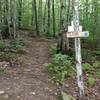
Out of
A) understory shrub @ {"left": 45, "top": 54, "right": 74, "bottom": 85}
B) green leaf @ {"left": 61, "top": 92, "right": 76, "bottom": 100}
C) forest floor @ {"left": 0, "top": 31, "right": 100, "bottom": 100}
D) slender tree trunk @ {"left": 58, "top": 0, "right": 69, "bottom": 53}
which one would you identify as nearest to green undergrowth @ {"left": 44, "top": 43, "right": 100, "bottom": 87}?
understory shrub @ {"left": 45, "top": 54, "right": 74, "bottom": 85}

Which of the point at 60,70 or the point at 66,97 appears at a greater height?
the point at 60,70

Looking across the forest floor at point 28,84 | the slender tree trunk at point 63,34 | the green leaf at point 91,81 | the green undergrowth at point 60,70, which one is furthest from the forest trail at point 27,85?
the slender tree trunk at point 63,34

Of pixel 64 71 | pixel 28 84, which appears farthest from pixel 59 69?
pixel 28 84

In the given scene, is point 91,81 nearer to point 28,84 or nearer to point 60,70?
point 60,70

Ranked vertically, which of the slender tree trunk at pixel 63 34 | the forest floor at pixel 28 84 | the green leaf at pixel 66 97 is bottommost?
the green leaf at pixel 66 97

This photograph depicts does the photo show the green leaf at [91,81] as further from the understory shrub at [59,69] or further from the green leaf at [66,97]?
the green leaf at [66,97]

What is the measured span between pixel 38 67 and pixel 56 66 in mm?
898

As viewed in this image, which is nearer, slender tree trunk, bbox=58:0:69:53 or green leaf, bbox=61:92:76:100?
green leaf, bbox=61:92:76:100

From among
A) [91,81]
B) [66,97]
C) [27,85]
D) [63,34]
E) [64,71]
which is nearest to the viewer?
[66,97]

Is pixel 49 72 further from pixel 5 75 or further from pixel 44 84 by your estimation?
pixel 5 75

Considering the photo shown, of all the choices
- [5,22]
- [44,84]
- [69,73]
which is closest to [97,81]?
[69,73]

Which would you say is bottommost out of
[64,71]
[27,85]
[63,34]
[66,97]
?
[66,97]

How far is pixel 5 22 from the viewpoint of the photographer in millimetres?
14500

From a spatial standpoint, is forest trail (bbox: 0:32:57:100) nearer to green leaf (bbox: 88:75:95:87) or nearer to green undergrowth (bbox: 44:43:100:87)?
green undergrowth (bbox: 44:43:100:87)
